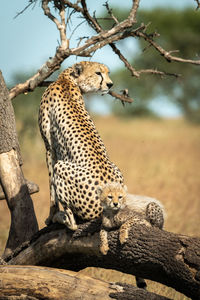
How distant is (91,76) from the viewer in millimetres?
6242

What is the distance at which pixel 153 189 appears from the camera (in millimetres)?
13242

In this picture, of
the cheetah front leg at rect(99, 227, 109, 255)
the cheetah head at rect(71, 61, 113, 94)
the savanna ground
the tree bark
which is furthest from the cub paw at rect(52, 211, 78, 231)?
the cheetah head at rect(71, 61, 113, 94)

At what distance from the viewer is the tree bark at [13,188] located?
20.4ft

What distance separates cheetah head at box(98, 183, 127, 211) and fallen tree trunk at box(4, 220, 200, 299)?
27 cm

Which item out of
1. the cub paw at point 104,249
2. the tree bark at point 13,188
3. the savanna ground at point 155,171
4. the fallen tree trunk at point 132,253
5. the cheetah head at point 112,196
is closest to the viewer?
the fallen tree trunk at point 132,253

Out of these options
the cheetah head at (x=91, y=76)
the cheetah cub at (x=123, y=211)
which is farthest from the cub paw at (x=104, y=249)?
the cheetah head at (x=91, y=76)

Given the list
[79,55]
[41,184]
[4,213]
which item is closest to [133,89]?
[41,184]

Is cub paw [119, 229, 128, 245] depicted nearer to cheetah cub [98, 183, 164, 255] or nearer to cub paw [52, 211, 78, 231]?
cheetah cub [98, 183, 164, 255]

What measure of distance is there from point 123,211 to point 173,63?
26.0 m

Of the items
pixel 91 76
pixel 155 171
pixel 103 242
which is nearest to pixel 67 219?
pixel 103 242

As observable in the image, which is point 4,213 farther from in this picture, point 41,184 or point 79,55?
point 79,55

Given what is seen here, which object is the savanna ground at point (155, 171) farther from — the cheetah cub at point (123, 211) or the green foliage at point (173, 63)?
the green foliage at point (173, 63)

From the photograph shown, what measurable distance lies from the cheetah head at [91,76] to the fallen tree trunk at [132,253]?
178 centimetres

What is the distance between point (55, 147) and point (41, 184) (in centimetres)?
829
